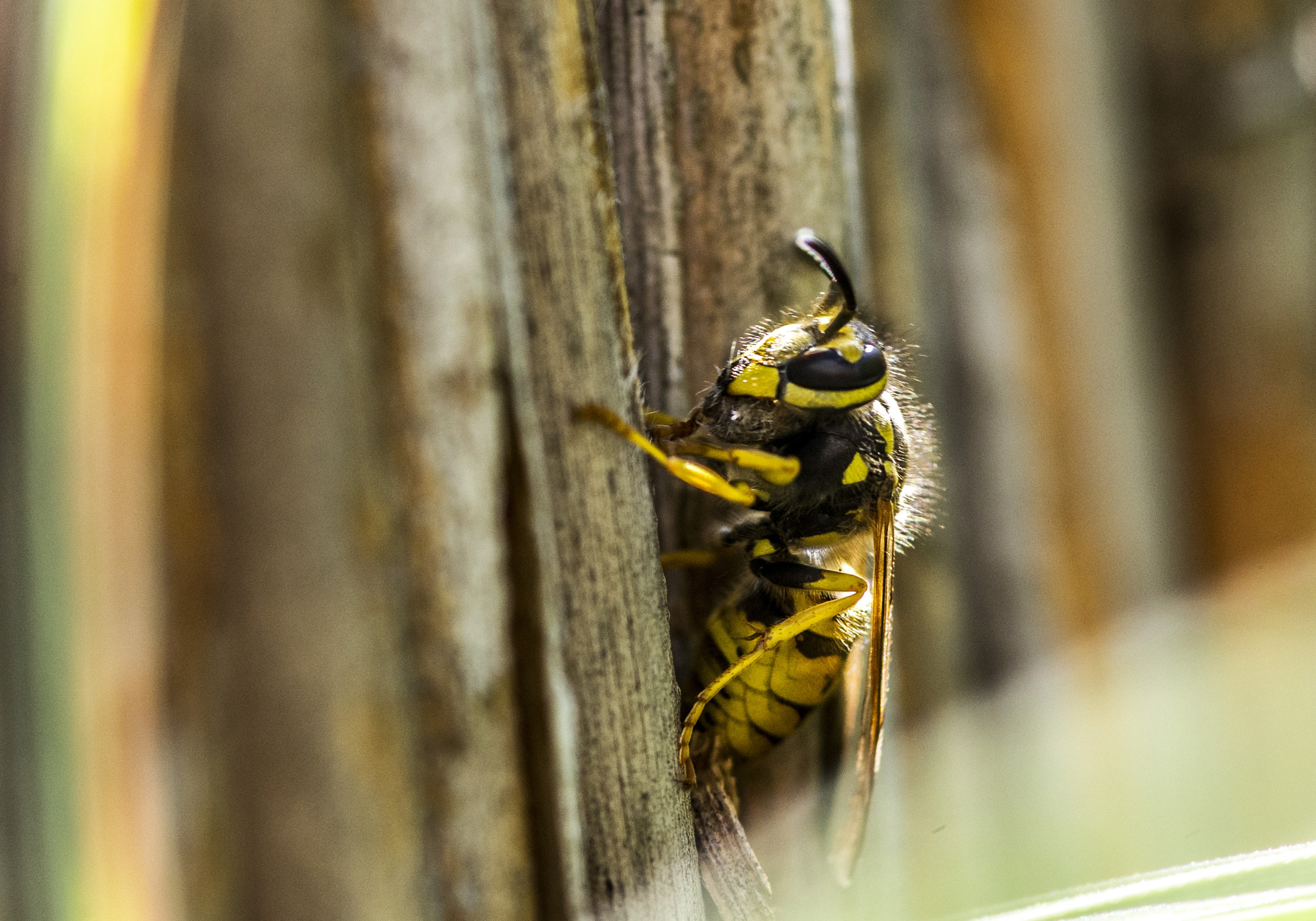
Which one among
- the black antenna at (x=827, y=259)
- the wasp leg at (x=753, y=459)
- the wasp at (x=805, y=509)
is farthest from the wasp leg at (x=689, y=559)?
the black antenna at (x=827, y=259)

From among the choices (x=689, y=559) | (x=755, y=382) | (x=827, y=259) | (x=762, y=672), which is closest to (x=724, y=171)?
(x=827, y=259)

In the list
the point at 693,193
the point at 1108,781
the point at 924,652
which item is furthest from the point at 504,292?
the point at 1108,781

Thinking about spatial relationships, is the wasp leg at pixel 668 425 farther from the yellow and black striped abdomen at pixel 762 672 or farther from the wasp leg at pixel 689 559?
the yellow and black striped abdomen at pixel 762 672

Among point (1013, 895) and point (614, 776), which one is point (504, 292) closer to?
point (614, 776)

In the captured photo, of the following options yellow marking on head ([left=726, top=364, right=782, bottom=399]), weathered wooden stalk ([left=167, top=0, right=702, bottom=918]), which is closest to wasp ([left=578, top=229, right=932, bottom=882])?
yellow marking on head ([left=726, top=364, right=782, bottom=399])

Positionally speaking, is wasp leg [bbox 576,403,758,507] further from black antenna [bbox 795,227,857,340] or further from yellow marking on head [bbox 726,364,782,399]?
black antenna [bbox 795,227,857,340]

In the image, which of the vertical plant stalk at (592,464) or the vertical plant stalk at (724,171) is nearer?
the vertical plant stalk at (592,464)
